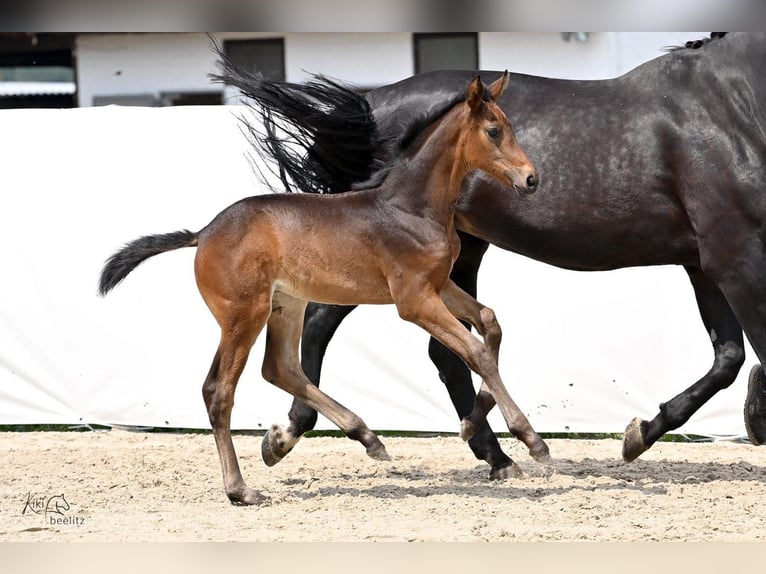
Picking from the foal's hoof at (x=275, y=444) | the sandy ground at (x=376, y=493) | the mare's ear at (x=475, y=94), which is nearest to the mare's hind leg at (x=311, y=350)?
the foal's hoof at (x=275, y=444)

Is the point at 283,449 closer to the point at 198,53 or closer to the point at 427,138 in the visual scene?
the point at 427,138

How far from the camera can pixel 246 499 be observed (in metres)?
4.27

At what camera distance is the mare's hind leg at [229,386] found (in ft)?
14.0

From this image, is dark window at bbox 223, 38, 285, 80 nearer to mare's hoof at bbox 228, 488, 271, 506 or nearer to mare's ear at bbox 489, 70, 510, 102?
mare's ear at bbox 489, 70, 510, 102

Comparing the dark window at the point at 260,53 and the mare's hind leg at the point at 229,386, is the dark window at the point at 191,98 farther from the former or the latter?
the mare's hind leg at the point at 229,386

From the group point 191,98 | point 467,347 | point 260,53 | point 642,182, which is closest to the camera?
point 467,347

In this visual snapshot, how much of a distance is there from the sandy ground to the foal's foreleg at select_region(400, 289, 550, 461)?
0.99ft

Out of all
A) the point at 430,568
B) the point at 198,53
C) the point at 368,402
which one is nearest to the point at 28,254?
the point at 368,402

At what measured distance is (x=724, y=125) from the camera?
14.9 ft

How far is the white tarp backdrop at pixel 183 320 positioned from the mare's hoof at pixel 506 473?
1342 millimetres

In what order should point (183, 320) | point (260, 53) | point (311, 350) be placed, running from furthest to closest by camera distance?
1. point (260, 53)
2. point (183, 320)
3. point (311, 350)

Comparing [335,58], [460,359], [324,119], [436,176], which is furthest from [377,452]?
[335,58]

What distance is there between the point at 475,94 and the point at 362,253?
0.76m

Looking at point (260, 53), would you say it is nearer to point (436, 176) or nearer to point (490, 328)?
point (436, 176)
